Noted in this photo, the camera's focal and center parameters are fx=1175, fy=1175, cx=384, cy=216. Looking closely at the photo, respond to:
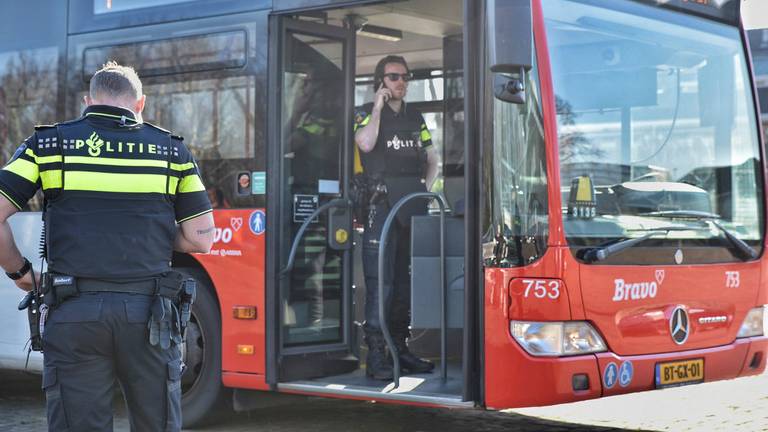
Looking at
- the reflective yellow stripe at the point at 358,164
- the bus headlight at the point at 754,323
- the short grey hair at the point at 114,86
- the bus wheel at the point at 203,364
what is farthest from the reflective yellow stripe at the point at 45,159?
the bus headlight at the point at 754,323

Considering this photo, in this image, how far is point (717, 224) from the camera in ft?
21.4

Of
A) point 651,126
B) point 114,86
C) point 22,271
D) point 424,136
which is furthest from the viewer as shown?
point 424,136

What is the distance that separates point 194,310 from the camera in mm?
7000

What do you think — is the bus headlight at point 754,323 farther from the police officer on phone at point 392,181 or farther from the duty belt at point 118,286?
the duty belt at point 118,286

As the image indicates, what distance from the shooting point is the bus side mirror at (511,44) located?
17.8 feet

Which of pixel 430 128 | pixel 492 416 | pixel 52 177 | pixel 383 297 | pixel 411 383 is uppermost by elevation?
pixel 430 128

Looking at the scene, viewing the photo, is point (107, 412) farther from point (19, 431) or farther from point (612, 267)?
point (19, 431)

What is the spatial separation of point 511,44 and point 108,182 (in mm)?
2154

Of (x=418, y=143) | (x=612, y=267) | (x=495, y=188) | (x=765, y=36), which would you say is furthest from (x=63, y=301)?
(x=765, y=36)

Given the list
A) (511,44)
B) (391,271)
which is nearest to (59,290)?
(511,44)

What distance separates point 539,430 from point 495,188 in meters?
2.05

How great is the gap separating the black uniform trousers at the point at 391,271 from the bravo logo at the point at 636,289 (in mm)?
1542

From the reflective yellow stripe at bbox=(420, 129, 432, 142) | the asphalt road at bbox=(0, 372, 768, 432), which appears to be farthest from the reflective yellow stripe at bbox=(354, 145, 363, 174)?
the asphalt road at bbox=(0, 372, 768, 432)

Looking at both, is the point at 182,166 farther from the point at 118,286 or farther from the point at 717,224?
the point at 717,224
